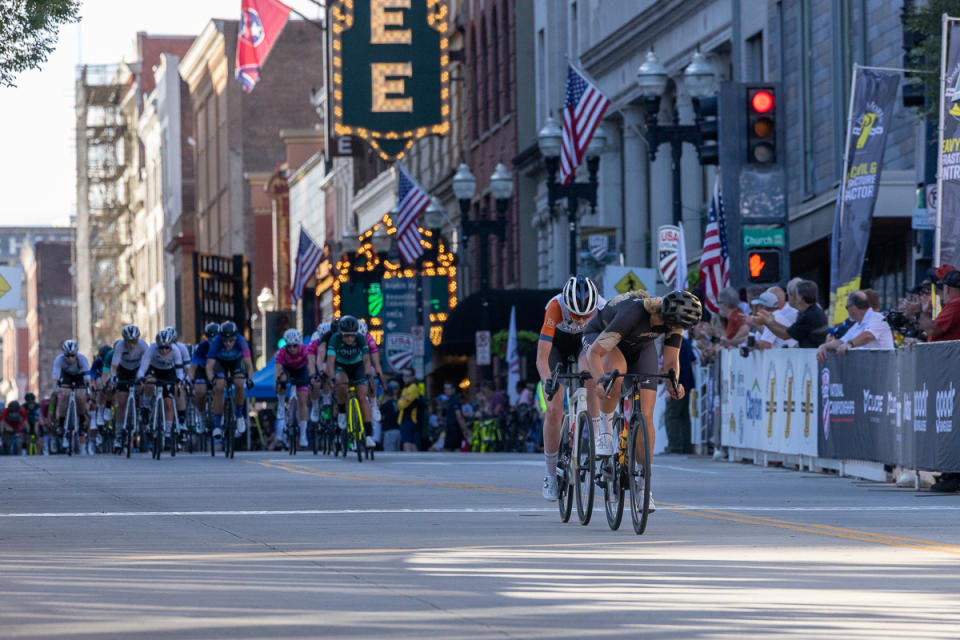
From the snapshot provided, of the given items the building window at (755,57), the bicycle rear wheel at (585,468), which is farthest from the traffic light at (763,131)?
the building window at (755,57)

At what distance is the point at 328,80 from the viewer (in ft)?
226

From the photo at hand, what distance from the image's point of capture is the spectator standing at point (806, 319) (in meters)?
23.1

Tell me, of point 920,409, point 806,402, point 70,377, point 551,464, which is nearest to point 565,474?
point 551,464

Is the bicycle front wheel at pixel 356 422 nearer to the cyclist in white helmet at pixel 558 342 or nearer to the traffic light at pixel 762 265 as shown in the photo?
the traffic light at pixel 762 265

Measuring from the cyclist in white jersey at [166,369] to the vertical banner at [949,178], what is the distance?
1287 centimetres

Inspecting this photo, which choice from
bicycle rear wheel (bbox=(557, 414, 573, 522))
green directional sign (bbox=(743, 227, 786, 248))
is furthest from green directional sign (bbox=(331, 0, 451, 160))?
bicycle rear wheel (bbox=(557, 414, 573, 522))

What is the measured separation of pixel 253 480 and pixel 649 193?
2758 cm

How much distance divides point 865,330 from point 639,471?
7.80m

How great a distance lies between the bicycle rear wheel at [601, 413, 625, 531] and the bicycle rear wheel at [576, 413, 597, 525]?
142mm

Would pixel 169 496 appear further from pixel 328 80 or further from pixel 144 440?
pixel 328 80

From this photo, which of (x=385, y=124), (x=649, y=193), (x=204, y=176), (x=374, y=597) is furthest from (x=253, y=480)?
(x=204, y=176)

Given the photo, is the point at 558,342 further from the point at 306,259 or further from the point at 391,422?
the point at 306,259

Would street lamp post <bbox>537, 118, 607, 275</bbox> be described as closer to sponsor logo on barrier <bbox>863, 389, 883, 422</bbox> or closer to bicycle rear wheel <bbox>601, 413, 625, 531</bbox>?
sponsor logo on barrier <bbox>863, 389, 883, 422</bbox>

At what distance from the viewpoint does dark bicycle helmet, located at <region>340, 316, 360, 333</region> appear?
2766cm
